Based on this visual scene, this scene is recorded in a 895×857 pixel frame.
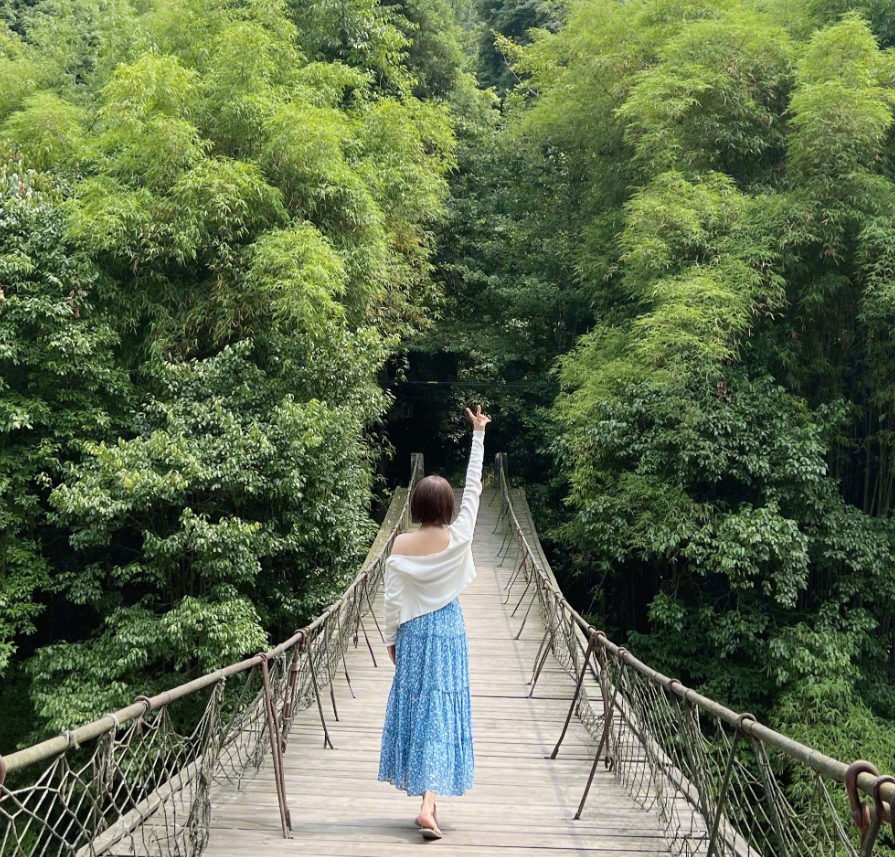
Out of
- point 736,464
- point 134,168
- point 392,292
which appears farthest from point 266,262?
point 736,464

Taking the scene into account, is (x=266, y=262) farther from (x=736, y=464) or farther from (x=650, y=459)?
(x=736, y=464)

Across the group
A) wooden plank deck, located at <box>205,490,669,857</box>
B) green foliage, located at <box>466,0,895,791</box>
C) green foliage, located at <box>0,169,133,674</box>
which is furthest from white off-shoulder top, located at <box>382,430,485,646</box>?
green foliage, located at <box>0,169,133,674</box>

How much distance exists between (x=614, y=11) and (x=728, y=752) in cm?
1163

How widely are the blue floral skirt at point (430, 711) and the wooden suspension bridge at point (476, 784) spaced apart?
0.24 m

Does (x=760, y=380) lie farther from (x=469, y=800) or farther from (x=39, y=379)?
(x=39, y=379)

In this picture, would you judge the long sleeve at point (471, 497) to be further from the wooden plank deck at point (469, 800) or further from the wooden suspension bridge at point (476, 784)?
the wooden plank deck at point (469, 800)

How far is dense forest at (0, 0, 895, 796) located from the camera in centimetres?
798

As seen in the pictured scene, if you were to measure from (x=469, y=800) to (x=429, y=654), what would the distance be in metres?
0.97

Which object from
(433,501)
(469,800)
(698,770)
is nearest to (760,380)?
(469,800)

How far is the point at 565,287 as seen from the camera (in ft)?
46.0

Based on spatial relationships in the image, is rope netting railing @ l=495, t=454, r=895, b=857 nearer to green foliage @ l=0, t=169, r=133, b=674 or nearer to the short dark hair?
the short dark hair

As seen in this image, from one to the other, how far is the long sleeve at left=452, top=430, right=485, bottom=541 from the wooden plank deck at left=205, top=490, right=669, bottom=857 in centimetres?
109

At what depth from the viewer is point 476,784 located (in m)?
3.83

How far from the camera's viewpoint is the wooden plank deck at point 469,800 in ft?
9.89
